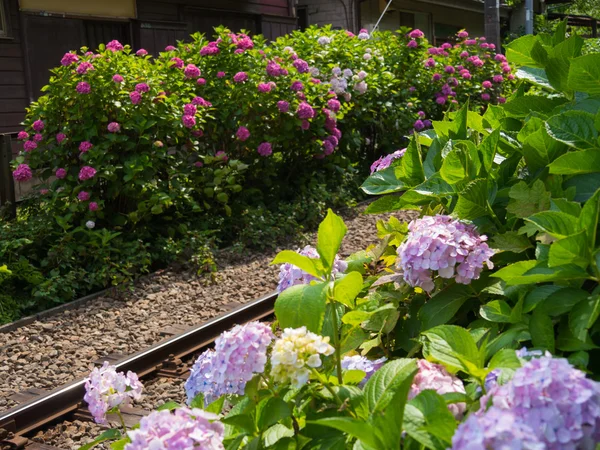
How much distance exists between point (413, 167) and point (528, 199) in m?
0.44

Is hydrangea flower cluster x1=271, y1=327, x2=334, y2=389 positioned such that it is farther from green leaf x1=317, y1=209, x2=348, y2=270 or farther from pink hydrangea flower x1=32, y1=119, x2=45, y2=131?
pink hydrangea flower x1=32, y1=119, x2=45, y2=131

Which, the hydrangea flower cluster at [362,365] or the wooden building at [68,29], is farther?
the wooden building at [68,29]

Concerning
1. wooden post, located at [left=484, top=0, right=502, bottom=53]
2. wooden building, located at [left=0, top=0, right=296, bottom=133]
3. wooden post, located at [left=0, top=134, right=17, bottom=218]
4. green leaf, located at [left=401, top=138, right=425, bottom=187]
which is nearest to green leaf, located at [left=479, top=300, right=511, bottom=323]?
green leaf, located at [left=401, top=138, right=425, bottom=187]

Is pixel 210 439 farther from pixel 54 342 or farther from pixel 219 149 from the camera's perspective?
pixel 219 149

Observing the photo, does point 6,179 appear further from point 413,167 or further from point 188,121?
point 413,167

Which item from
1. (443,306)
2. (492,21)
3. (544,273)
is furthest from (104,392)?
(492,21)

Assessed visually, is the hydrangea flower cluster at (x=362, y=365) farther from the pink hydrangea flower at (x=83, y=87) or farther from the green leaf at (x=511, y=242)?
the pink hydrangea flower at (x=83, y=87)

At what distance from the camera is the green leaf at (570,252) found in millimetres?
1351

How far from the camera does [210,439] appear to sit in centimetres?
123

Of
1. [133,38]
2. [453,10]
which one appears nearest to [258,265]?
[133,38]

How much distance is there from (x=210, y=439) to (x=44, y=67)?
445 inches

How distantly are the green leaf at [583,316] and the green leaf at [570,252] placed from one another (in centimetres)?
7

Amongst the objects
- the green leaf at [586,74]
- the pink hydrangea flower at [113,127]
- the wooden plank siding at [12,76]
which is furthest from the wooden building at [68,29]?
the green leaf at [586,74]

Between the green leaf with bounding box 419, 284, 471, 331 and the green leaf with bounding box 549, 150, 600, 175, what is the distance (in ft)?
1.10
